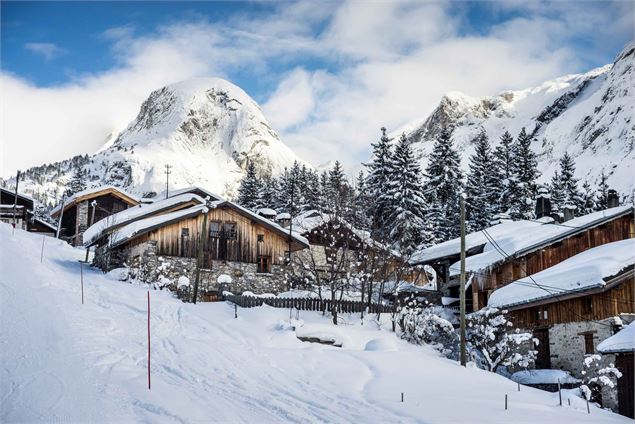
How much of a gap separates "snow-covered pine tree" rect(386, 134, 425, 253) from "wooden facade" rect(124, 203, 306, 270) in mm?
9445

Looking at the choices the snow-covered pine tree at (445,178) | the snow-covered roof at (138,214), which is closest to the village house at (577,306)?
the snow-covered roof at (138,214)

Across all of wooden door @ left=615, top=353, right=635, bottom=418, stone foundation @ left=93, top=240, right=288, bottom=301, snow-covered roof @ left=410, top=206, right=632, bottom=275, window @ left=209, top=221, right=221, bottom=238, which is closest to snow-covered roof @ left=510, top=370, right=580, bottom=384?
wooden door @ left=615, top=353, right=635, bottom=418

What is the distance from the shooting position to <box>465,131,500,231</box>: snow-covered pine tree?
172 ft

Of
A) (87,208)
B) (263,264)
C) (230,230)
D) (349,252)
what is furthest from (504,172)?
(87,208)

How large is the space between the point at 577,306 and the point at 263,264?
20918 millimetres

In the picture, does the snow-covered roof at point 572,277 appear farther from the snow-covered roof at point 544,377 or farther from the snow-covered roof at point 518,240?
the snow-covered roof at point 544,377

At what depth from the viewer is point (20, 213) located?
5750cm

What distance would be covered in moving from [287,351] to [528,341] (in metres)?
11.1

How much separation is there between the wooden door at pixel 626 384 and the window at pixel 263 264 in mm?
25481

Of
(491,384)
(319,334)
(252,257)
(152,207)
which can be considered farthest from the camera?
(152,207)

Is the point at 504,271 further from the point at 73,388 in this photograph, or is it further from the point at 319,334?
the point at 73,388

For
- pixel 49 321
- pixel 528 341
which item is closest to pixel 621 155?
pixel 528 341

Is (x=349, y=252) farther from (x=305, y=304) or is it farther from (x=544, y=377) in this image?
(x=544, y=377)

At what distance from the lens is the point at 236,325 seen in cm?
2389
